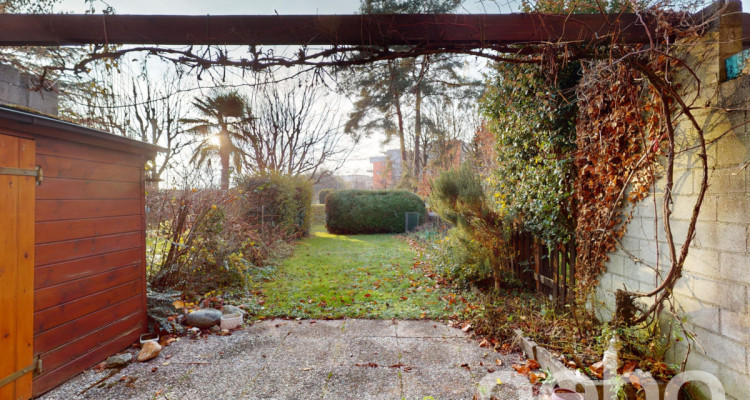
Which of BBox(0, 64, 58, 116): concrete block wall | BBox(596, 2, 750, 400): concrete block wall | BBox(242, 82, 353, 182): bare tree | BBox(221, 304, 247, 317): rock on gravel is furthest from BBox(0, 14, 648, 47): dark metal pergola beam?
BBox(242, 82, 353, 182): bare tree

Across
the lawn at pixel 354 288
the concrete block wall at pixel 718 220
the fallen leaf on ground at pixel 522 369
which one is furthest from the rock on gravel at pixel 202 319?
the concrete block wall at pixel 718 220

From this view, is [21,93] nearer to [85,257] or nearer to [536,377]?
[85,257]

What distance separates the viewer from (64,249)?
9.11 feet

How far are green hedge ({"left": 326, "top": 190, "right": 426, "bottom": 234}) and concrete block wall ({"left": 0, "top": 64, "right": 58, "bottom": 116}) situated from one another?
1028 centimetres

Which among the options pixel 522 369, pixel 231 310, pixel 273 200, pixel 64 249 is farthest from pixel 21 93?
pixel 273 200

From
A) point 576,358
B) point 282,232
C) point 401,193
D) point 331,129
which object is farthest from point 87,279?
point 331,129

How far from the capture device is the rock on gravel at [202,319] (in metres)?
3.77

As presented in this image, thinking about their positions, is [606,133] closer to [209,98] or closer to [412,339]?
[412,339]

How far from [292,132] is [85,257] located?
12023 millimetres

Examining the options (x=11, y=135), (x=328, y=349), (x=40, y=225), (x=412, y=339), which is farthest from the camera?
(x=412, y=339)

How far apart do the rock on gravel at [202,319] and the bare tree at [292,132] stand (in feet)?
32.1

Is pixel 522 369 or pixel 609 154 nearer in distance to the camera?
pixel 522 369

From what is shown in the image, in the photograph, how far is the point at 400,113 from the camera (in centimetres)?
1639

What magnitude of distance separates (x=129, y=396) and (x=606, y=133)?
4.67 metres
